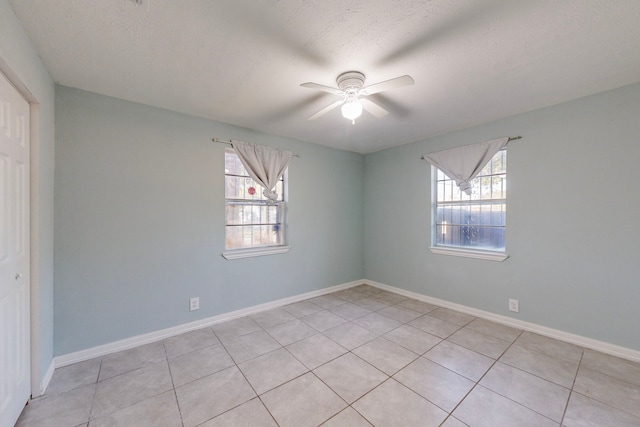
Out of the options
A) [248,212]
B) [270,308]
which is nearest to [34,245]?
[248,212]

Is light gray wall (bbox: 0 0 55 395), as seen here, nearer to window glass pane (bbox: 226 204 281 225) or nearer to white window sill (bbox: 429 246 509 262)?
window glass pane (bbox: 226 204 281 225)

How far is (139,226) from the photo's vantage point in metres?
2.51

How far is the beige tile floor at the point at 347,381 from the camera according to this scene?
1.60 m

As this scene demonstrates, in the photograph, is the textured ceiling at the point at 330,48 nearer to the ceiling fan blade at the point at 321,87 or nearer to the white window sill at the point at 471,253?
the ceiling fan blade at the point at 321,87

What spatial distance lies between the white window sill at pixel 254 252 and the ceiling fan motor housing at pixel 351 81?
2.21 meters

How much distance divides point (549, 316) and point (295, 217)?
3112mm

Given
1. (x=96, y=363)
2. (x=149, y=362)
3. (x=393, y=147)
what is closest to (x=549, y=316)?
(x=393, y=147)

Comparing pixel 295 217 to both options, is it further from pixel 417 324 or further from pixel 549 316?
pixel 549 316

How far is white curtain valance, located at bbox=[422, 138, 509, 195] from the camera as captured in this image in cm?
300

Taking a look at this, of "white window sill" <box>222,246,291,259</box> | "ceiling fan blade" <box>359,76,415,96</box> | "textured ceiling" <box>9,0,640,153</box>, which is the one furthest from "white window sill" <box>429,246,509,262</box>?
"ceiling fan blade" <box>359,76,415,96</box>

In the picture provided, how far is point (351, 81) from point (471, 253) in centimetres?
259

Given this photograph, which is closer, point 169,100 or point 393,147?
point 169,100

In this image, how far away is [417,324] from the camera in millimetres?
2910

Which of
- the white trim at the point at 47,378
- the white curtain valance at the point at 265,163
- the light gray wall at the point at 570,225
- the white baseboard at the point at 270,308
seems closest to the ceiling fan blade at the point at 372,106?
the white curtain valance at the point at 265,163
